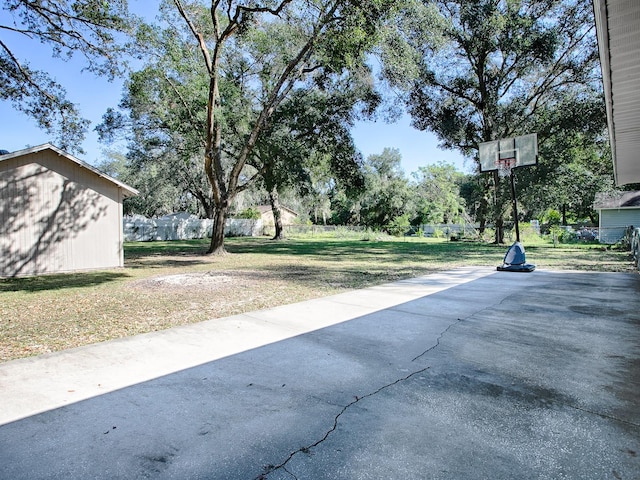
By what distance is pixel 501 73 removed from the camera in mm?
19172

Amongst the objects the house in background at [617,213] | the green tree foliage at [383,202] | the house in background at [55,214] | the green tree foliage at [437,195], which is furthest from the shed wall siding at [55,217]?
the green tree foliage at [437,195]

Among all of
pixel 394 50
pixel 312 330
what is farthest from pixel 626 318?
→ pixel 394 50

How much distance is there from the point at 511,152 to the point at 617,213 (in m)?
18.8

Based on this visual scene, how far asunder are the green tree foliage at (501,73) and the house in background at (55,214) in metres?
11.0

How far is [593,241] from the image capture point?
23.2 meters

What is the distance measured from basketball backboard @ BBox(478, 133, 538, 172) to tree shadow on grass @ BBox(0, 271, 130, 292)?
427 inches

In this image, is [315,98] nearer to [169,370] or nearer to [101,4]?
[101,4]

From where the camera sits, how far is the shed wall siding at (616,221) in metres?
21.8

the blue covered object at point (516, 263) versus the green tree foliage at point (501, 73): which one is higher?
the green tree foliage at point (501, 73)

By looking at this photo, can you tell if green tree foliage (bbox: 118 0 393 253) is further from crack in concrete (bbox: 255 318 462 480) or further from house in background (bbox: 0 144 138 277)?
crack in concrete (bbox: 255 318 462 480)

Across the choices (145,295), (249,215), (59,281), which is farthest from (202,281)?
(249,215)

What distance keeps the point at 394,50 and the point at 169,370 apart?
12.1 metres

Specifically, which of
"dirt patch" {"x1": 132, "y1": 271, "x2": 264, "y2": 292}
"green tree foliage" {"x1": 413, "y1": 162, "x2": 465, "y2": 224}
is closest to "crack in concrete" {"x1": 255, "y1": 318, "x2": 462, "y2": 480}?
"dirt patch" {"x1": 132, "y1": 271, "x2": 264, "y2": 292}

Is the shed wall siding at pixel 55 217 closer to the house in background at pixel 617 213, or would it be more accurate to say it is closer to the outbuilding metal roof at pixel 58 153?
the outbuilding metal roof at pixel 58 153
